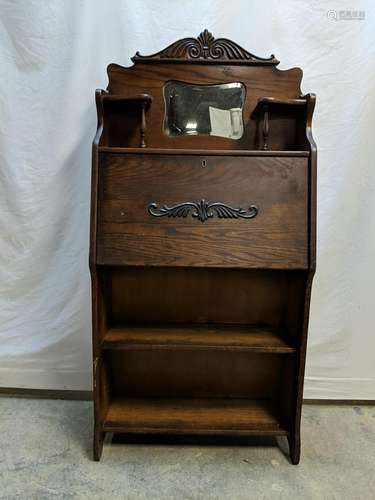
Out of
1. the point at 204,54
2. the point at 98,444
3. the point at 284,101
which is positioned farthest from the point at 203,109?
the point at 98,444

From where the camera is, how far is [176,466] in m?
1.31

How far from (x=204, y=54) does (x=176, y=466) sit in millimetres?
1480

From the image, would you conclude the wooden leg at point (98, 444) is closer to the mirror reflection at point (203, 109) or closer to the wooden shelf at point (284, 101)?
the mirror reflection at point (203, 109)

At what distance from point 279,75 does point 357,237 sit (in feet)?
2.44

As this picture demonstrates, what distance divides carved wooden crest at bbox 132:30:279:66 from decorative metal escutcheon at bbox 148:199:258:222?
55 centimetres

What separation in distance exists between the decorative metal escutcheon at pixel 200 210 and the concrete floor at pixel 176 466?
88 centimetres

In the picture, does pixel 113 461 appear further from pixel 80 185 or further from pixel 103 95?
pixel 103 95

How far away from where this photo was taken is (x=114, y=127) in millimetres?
1387

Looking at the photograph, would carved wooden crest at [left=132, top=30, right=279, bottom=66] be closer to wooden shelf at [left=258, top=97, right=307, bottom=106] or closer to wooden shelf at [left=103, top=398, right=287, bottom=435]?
wooden shelf at [left=258, top=97, right=307, bottom=106]

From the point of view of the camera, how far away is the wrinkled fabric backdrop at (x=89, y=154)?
1.47 metres

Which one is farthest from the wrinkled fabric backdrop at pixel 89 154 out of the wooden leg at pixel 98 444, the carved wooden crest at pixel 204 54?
the wooden leg at pixel 98 444

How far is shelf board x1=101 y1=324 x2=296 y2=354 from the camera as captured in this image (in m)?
1.27

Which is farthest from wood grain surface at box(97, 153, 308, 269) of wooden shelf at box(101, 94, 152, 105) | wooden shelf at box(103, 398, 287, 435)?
wooden shelf at box(103, 398, 287, 435)

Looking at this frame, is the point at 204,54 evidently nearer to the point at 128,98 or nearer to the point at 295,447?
the point at 128,98
